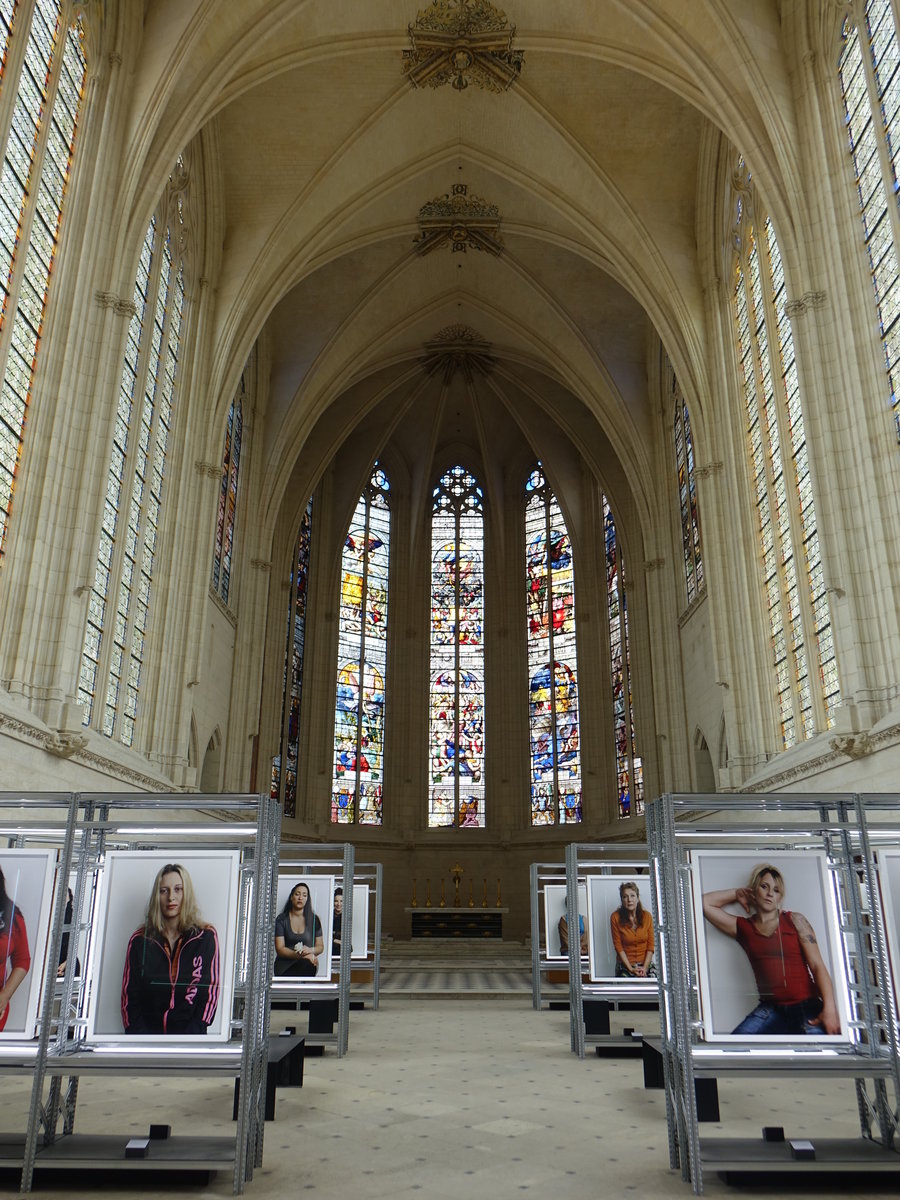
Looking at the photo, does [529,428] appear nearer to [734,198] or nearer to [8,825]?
[734,198]

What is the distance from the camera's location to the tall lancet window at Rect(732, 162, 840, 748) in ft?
47.5

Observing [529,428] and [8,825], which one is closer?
[8,825]

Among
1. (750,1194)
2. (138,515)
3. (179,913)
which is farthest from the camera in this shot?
(138,515)

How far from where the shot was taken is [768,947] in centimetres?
513

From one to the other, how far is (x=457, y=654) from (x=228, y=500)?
10.0m

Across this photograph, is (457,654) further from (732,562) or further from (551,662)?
(732,562)

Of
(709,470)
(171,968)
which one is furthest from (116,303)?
(709,470)

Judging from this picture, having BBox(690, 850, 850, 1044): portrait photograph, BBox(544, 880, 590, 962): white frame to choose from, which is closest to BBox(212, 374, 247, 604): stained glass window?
BBox(544, 880, 590, 962): white frame

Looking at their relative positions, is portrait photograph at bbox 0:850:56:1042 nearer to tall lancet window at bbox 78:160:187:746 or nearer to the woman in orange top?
the woman in orange top

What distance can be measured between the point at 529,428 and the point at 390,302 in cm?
661

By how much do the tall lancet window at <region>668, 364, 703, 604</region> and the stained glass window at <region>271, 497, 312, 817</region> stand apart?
1047 cm

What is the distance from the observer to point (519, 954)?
23203 mm

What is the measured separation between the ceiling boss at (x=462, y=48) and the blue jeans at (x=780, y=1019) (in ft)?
56.9

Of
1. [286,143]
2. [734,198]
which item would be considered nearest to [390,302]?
[286,143]
